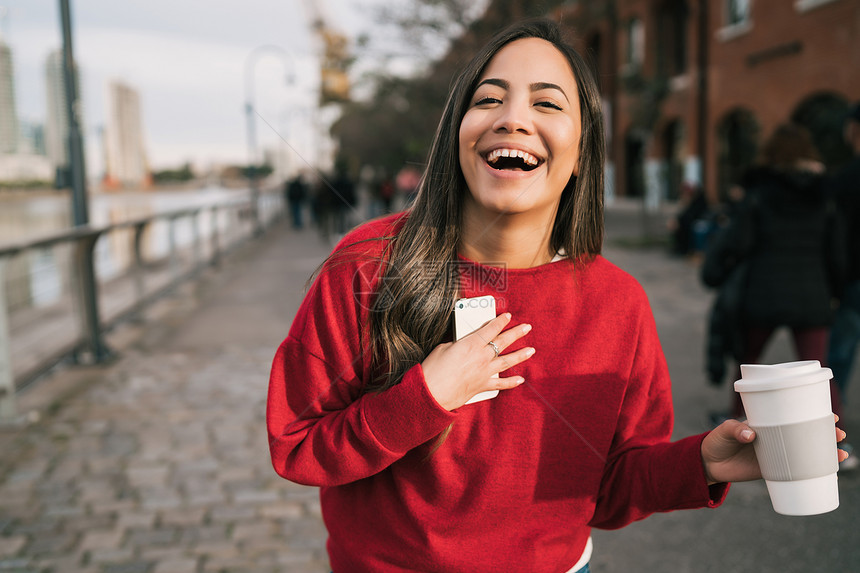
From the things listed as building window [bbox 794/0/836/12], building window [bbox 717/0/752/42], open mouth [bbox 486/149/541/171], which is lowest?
A: open mouth [bbox 486/149/541/171]

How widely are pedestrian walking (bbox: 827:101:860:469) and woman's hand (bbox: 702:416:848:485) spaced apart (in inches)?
139

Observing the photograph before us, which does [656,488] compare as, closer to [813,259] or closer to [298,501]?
[298,501]

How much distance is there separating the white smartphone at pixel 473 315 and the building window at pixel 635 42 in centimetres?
2694

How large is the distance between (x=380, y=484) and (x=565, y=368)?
428mm

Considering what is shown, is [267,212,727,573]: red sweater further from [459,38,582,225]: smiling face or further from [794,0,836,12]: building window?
[794,0,836,12]: building window

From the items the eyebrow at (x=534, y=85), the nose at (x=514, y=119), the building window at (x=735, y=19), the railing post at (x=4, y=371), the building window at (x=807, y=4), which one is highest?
the building window at (x=735, y=19)

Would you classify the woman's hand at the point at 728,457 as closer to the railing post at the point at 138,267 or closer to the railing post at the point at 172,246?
the railing post at the point at 138,267

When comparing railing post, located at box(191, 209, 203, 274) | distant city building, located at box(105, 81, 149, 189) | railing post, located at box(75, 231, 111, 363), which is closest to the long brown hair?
railing post, located at box(75, 231, 111, 363)

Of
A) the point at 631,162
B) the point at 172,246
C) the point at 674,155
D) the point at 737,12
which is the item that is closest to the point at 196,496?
the point at 172,246

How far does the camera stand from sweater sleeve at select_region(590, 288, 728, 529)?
1.38 metres

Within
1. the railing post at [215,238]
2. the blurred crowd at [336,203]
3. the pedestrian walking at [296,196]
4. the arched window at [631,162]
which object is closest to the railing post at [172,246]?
the blurred crowd at [336,203]

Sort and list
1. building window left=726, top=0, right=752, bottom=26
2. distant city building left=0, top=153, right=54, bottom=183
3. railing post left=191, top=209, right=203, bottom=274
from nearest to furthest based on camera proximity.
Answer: distant city building left=0, top=153, right=54, bottom=183 → railing post left=191, top=209, right=203, bottom=274 → building window left=726, top=0, right=752, bottom=26

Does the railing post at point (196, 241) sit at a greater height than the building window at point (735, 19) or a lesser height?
lesser

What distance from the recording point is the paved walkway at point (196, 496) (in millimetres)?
3230
